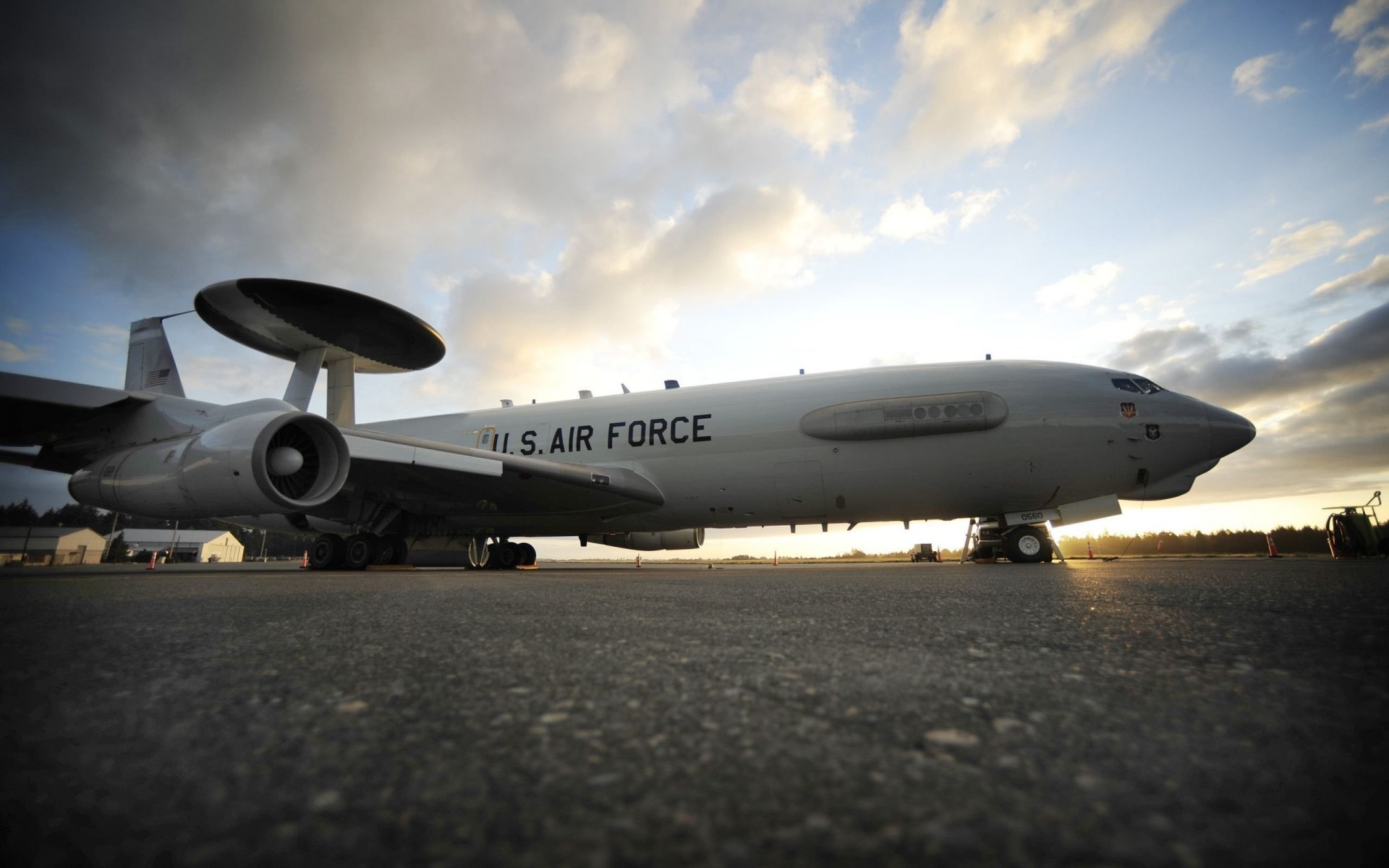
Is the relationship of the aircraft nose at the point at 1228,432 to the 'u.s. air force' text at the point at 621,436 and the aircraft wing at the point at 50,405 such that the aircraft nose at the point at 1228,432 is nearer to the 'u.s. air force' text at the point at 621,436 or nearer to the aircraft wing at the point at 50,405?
the 'u.s. air force' text at the point at 621,436

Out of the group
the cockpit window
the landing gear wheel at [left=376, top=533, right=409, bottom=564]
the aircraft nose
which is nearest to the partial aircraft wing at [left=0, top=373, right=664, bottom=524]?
the landing gear wheel at [left=376, top=533, right=409, bottom=564]

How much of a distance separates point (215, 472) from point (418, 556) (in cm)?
624

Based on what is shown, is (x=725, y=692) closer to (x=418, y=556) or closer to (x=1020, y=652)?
(x=1020, y=652)

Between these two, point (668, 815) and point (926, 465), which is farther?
point (926, 465)

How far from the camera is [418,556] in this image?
11859mm

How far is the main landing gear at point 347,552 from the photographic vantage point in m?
10.2

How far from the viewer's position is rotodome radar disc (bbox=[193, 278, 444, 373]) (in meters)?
9.53

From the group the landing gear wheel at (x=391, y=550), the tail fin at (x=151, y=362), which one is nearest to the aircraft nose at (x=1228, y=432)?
the landing gear wheel at (x=391, y=550)

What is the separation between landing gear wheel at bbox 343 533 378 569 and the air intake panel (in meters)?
8.24

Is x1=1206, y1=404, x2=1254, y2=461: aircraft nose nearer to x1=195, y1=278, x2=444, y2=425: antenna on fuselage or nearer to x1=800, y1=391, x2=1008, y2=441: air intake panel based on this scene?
x1=800, y1=391, x2=1008, y2=441: air intake panel

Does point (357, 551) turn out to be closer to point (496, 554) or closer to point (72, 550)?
point (496, 554)

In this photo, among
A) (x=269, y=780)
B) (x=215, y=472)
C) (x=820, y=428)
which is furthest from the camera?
(x=820, y=428)

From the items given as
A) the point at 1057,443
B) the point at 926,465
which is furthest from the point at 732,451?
the point at 1057,443

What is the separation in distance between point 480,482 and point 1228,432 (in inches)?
474
